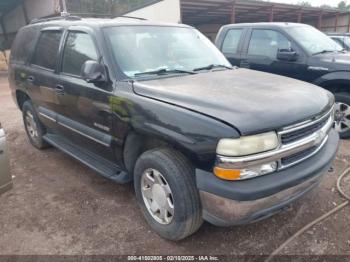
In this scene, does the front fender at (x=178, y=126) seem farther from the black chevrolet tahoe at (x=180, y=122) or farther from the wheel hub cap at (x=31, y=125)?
the wheel hub cap at (x=31, y=125)

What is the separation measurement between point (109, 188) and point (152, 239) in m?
1.11

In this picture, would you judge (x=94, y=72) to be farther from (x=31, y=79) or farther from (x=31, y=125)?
(x=31, y=125)

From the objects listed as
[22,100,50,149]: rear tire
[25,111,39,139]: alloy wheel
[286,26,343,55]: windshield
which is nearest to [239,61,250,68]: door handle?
[286,26,343,55]: windshield

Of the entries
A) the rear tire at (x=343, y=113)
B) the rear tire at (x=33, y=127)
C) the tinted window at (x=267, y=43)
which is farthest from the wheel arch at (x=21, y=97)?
the rear tire at (x=343, y=113)

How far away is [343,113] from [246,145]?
3.67 meters

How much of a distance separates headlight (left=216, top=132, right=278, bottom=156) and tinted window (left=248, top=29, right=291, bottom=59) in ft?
12.6

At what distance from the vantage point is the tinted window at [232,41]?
628 cm

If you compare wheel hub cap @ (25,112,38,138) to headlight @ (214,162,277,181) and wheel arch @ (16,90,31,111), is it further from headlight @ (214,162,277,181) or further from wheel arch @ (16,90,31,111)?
headlight @ (214,162,277,181)

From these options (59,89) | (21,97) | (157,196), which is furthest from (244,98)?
(21,97)

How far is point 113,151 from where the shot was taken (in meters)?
3.18

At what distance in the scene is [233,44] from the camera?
6.34 metres

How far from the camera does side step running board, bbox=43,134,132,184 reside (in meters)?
3.19

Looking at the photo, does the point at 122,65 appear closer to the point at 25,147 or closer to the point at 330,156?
Result: the point at 330,156

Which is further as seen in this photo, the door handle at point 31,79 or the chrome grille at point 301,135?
the door handle at point 31,79
